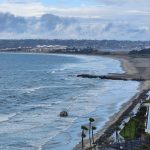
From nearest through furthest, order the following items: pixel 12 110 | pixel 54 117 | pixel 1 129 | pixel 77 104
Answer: pixel 1 129 → pixel 54 117 → pixel 12 110 → pixel 77 104

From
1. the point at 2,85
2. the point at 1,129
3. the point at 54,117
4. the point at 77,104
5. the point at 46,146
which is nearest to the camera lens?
the point at 46,146

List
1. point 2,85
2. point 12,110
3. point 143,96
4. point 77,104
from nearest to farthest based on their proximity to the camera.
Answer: point 12,110 < point 77,104 < point 143,96 < point 2,85

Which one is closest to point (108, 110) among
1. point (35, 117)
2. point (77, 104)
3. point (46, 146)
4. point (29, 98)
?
point (77, 104)

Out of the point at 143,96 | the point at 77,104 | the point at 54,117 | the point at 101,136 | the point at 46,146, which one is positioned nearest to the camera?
the point at 46,146

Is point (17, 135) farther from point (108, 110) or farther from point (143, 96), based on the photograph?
point (143, 96)

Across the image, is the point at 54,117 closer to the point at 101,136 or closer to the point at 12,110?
the point at 12,110

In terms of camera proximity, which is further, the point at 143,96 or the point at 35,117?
the point at 143,96

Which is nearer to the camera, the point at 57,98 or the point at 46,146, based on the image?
the point at 46,146

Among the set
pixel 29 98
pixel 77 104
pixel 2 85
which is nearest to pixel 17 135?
pixel 77 104
